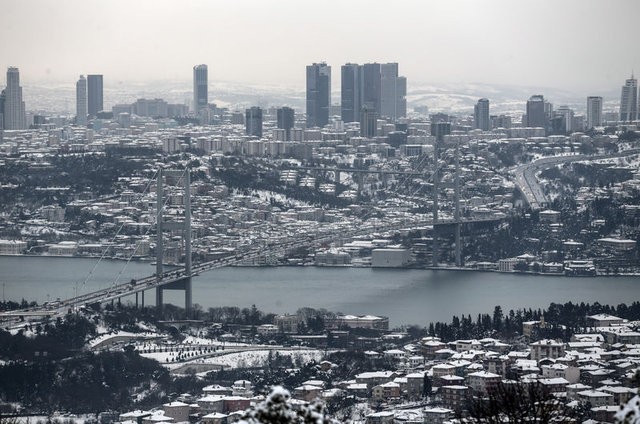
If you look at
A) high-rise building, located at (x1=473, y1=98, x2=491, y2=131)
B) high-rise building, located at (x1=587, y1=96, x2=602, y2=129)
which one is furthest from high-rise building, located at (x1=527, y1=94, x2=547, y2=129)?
high-rise building, located at (x1=587, y1=96, x2=602, y2=129)

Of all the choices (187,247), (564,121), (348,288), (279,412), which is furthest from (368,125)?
(279,412)

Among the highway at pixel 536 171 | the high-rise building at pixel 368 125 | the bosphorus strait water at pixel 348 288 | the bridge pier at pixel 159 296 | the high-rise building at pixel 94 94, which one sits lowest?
the bosphorus strait water at pixel 348 288

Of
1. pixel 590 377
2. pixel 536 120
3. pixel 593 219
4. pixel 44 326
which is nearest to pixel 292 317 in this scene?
pixel 44 326

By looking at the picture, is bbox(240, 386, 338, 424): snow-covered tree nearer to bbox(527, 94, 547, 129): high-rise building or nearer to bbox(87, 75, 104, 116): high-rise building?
bbox(527, 94, 547, 129): high-rise building

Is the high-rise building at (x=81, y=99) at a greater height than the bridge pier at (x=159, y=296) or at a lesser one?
greater

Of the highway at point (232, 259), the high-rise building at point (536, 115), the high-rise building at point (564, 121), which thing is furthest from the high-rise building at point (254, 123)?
the highway at point (232, 259)

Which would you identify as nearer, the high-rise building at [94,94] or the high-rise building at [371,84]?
the high-rise building at [371,84]

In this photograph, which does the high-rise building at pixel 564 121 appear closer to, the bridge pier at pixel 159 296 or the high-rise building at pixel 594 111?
the high-rise building at pixel 594 111
